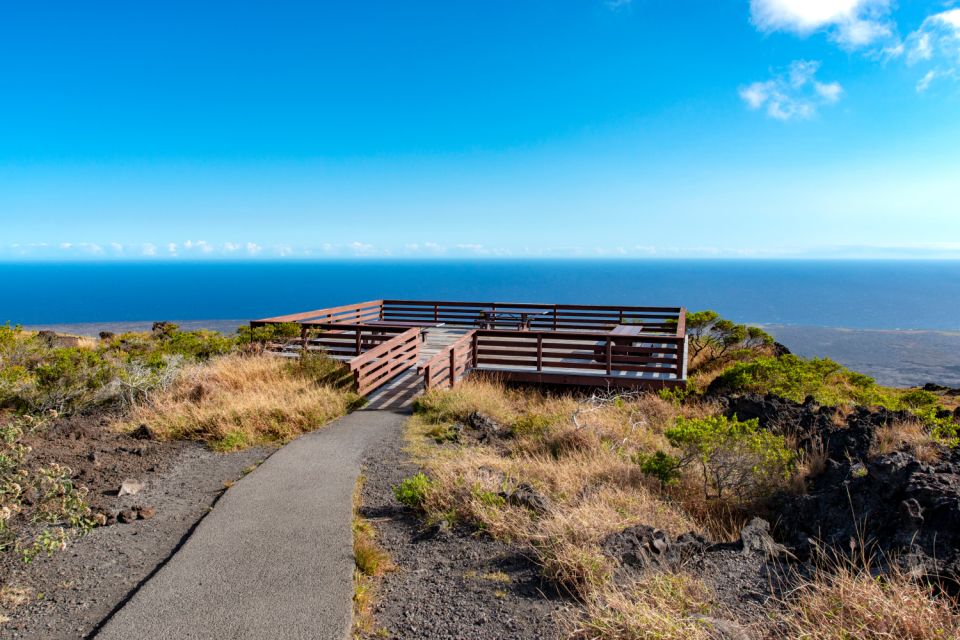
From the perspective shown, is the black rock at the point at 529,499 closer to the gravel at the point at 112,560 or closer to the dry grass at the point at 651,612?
the dry grass at the point at 651,612

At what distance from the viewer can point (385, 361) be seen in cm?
1158

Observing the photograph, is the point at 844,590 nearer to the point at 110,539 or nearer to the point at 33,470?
the point at 110,539

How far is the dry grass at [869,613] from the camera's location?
3041 mm

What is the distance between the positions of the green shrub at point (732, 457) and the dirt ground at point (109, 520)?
5235 millimetres

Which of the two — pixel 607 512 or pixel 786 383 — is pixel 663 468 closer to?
pixel 607 512

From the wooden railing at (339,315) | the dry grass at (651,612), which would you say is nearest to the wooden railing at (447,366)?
the wooden railing at (339,315)

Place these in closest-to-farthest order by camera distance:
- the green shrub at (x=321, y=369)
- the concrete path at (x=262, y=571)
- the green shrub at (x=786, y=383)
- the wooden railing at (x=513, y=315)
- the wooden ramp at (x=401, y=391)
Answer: the concrete path at (x=262, y=571) → the wooden ramp at (x=401, y=391) → the green shrub at (x=321, y=369) → the green shrub at (x=786, y=383) → the wooden railing at (x=513, y=315)

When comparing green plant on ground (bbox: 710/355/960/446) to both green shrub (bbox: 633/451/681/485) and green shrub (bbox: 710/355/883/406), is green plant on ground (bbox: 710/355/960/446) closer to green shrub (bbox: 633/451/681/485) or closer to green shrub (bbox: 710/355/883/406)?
green shrub (bbox: 710/355/883/406)

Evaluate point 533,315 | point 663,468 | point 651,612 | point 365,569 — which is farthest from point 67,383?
point 533,315

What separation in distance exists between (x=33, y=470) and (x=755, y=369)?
13.0m

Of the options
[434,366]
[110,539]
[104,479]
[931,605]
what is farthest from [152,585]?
[434,366]

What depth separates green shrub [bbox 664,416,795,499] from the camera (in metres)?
6.00

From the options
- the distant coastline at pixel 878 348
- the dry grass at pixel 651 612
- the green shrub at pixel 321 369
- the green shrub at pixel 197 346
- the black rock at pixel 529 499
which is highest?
the green shrub at pixel 197 346

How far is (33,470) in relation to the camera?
20.0 ft
